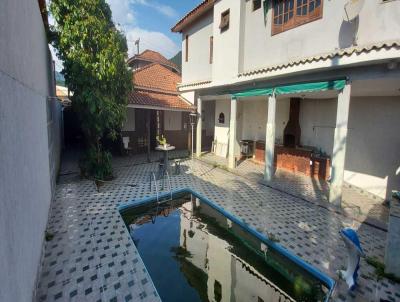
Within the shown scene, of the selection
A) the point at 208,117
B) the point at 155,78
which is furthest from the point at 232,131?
the point at 155,78

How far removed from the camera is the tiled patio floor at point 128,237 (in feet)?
11.9

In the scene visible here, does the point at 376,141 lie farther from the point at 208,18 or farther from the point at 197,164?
the point at 208,18

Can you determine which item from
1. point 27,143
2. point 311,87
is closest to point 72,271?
point 27,143

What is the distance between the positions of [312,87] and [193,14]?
8314mm

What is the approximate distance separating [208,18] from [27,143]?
11.3 metres

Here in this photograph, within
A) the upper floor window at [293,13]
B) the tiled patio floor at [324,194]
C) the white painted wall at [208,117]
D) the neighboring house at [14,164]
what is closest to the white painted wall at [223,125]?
the white painted wall at [208,117]

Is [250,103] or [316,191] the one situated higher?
[250,103]

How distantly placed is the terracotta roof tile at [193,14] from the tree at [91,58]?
499cm

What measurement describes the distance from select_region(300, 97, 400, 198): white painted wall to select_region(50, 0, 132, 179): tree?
9.32 m

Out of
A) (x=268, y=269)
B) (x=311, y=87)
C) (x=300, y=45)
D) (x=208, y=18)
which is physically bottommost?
(x=268, y=269)

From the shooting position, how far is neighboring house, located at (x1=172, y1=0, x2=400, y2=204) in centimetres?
581

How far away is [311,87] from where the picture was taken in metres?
7.15

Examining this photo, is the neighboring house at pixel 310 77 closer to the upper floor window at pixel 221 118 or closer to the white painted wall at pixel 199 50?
the white painted wall at pixel 199 50

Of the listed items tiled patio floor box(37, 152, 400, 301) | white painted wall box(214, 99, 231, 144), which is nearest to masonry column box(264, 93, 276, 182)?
tiled patio floor box(37, 152, 400, 301)
